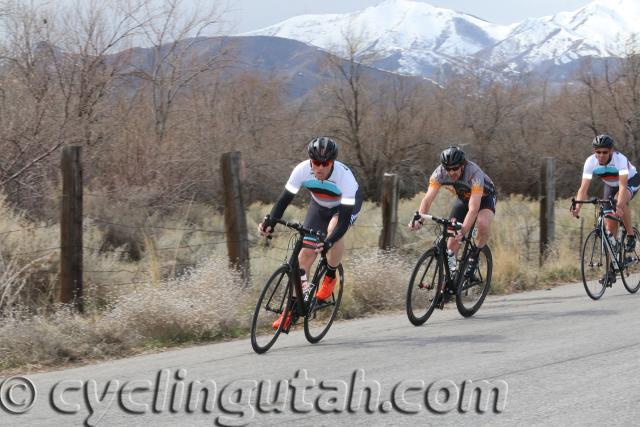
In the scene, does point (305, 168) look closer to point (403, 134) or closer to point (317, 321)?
point (317, 321)

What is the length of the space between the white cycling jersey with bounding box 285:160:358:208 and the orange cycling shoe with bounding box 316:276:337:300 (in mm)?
774

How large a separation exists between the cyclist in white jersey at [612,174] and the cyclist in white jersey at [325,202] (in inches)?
179

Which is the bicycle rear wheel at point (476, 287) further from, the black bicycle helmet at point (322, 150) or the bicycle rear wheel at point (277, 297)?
the black bicycle helmet at point (322, 150)

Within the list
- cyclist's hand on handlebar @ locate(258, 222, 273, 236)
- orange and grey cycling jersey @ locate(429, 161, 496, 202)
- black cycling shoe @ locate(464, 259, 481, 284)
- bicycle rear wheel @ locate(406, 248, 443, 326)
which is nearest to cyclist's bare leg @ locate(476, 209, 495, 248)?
black cycling shoe @ locate(464, 259, 481, 284)

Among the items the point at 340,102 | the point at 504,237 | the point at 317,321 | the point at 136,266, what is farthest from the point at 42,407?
the point at 340,102

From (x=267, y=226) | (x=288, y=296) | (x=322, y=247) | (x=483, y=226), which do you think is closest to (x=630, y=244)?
(x=483, y=226)

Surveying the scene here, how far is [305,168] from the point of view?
8.84 m

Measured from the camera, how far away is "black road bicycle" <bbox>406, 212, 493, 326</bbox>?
9852 millimetres

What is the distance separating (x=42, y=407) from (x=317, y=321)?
440 cm

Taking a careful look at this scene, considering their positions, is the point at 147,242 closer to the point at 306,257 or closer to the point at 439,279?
the point at 306,257

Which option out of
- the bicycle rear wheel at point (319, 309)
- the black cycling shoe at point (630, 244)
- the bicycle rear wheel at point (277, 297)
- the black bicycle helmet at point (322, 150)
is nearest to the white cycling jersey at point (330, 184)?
the black bicycle helmet at point (322, 150)

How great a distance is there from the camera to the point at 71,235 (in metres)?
10.0

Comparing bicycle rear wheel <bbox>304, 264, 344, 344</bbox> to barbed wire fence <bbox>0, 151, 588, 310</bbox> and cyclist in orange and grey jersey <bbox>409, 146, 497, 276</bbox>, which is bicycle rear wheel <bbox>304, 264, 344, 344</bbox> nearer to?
cyclist in orange and grey jersey <bbox>409, 146, 497, 276</bbox>

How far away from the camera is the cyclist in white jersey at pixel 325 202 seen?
27.9 ft
